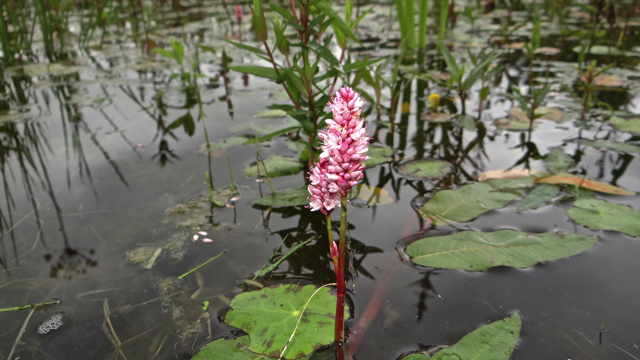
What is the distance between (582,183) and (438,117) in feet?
3.12

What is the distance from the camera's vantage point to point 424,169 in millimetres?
1844

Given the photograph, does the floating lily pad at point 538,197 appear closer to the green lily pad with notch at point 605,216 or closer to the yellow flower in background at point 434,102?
the green lily pad with notch at point 605,216

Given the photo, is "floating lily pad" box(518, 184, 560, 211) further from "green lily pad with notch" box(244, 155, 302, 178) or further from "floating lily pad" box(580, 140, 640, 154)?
"green lily pad with notch" box(244, 155, 302, 178)

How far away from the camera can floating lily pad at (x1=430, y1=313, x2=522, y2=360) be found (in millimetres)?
985

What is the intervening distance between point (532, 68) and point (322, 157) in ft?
10.4

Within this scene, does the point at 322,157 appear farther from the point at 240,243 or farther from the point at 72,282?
the point at 72,282

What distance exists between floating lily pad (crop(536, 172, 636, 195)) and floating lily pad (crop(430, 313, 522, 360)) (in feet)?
2.83

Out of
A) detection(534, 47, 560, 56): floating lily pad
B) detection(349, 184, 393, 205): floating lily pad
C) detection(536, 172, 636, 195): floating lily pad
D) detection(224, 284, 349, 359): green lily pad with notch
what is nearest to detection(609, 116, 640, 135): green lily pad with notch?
detection(536, 172, 636, 195): floating lily pad

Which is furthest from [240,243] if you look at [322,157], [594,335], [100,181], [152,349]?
[594,335]

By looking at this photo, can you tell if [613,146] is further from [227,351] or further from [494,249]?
[227,351]

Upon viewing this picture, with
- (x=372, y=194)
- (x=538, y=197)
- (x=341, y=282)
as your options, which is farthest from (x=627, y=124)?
(x=341, y=282)

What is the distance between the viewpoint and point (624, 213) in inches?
57.9

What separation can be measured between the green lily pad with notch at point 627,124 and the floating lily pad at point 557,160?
1.69 feet

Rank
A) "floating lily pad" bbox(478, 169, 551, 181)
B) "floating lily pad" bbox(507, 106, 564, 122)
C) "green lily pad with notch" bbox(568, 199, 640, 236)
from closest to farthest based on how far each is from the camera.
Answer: "green lily pad with notch" bbox(568, 199, 640, 236), "floating lily pad" bbox(478, 169, 551, 181), "floating lily pad" bbox(507, 106, 564, 122)
